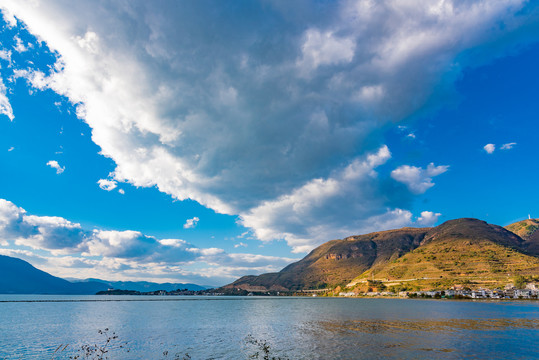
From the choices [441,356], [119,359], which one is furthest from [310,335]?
[119,359]

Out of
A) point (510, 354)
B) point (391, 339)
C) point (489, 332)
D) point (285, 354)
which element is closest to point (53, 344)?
point (285, 354)

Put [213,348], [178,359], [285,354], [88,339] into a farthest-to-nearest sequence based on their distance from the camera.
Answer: [88,339]
[213,348]
[285,354]
[178,359]

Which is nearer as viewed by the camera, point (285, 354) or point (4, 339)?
point (285, 354)

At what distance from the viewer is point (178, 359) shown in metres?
47.8

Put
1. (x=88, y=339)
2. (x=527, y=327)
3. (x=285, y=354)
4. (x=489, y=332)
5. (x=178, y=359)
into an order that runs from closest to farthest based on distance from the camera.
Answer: (x=178, y=359), (x=285, y=354), (x=88, y=339), (x=489, y=332), (x=527, y=327)

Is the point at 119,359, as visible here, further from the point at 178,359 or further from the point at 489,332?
the point at 489,332

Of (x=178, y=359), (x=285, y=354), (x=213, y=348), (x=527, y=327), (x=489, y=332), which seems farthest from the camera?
(x=527, y=327)

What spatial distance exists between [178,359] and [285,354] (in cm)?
1804

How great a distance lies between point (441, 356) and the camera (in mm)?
49094

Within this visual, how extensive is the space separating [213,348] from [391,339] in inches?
1543

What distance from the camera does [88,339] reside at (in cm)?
6888

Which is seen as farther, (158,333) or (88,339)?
(158,333)

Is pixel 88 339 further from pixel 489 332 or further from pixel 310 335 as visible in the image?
pixel 489 332

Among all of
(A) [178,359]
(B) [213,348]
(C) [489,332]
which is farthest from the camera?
(C) [489,332]
